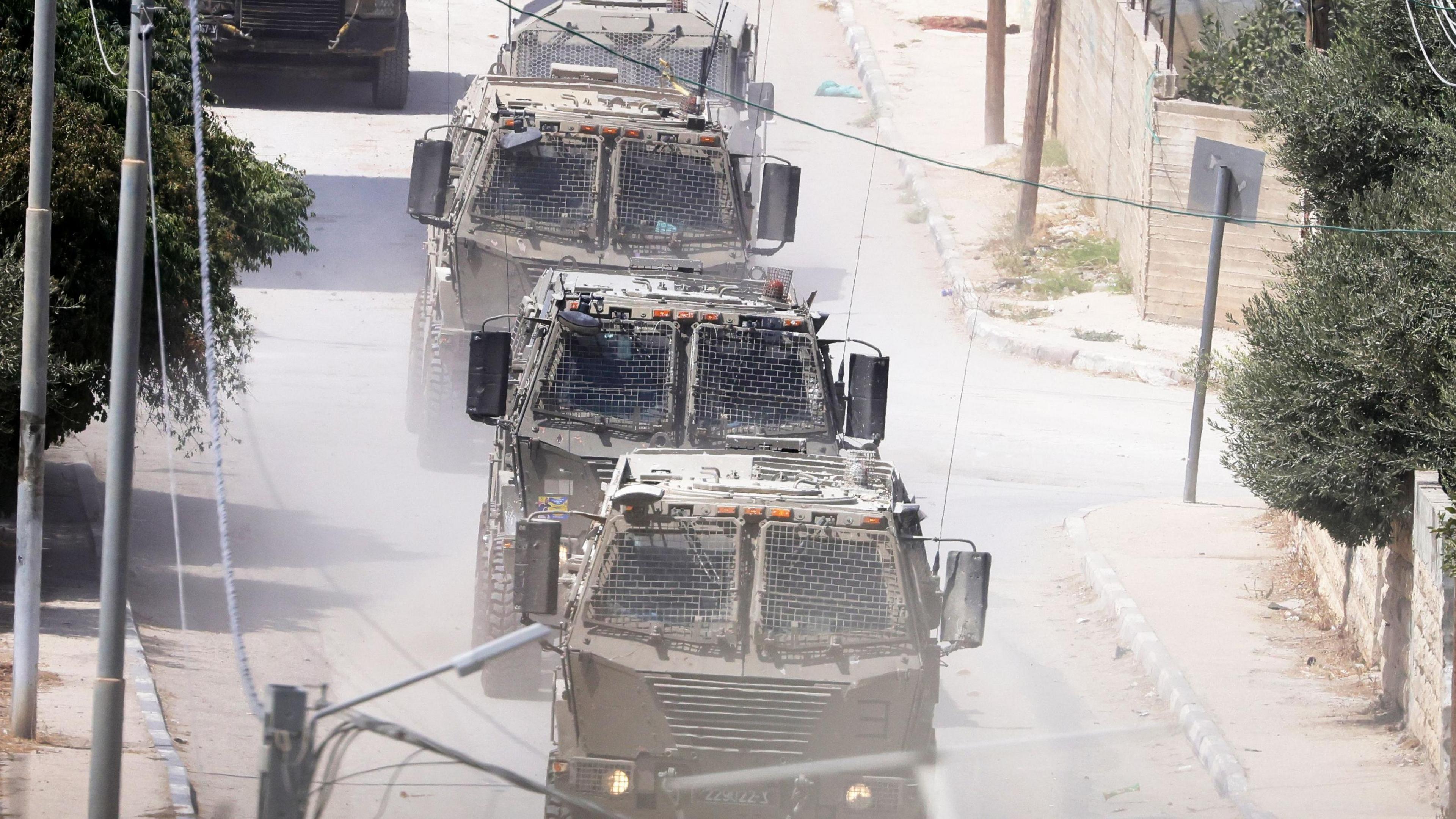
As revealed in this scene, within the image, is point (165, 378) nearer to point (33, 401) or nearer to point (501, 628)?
point (33, 401)

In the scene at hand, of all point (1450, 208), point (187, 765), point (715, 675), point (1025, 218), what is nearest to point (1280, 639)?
point (1450, 208)

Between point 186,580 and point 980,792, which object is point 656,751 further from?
point 186,580

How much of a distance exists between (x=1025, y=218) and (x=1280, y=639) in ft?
42.0

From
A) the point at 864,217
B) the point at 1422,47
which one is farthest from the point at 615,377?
the point at 864,217

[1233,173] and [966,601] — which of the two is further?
[1233,173]

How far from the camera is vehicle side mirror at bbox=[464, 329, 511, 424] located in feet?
40.1

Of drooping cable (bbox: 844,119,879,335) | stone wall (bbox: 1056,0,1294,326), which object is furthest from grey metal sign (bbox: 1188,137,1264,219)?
drooping cable (bbox: 844,119,879,335)

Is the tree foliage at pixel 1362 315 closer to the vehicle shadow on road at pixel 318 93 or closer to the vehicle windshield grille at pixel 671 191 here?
the vehicle windshield grille at pixel 671 191

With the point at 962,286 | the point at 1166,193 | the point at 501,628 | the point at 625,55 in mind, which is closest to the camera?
the point at 501,628

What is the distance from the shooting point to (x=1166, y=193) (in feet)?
73.9

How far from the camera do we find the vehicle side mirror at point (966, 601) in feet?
29.6

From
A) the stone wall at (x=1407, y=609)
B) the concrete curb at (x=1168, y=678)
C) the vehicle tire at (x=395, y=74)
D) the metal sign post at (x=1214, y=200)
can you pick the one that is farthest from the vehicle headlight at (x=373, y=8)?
the stone wall at (x=1407, y=609)

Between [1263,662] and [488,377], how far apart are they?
220 inches

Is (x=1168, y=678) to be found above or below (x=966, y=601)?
below
